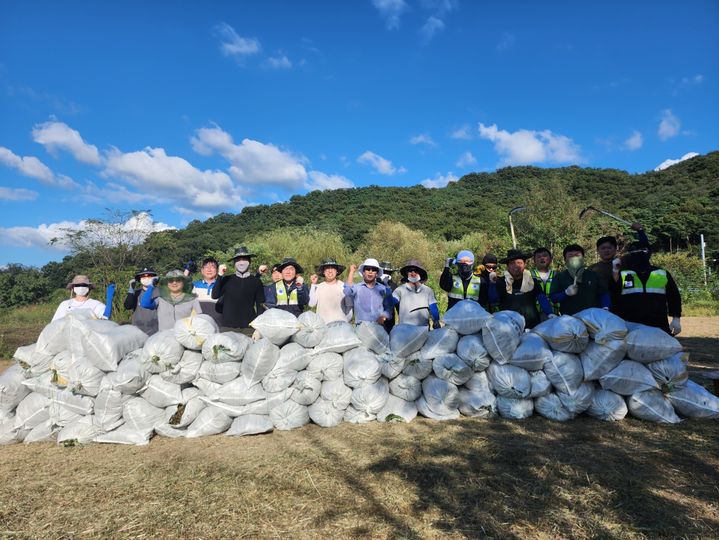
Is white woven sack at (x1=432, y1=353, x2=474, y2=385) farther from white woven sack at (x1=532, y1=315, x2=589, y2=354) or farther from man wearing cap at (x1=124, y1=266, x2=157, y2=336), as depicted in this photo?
man wearing cap at (x1=124, y1=266, x2=157, y2=336)

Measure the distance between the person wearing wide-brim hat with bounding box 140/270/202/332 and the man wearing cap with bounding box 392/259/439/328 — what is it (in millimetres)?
2419

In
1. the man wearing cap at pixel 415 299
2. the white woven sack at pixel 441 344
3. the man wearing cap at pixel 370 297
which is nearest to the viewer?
the white woven sack at pixel 441 344

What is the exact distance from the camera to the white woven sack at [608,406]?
3.95 m

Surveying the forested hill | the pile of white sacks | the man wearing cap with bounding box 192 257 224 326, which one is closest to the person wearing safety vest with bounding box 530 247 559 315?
the pile of white sacks

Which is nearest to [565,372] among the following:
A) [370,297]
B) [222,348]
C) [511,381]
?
[511,381]

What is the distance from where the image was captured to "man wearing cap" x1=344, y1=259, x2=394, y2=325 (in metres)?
5.10

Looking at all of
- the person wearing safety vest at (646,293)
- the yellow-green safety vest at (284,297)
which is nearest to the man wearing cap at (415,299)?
the yellow-green safety vest at (284,297)

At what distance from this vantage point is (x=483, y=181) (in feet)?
204

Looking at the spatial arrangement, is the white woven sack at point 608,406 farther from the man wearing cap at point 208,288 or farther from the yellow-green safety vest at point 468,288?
the man wearing cap at point 208,288

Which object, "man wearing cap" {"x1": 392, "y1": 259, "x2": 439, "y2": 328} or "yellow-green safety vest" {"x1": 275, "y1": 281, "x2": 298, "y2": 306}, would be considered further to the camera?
"yellow-green safety vest" {"x1": 275, "y1": 281, "x2": 298, "y2": 306}

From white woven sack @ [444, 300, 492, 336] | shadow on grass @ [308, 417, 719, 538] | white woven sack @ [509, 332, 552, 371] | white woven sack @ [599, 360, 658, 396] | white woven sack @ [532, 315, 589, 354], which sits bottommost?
shadow on grass @ [308, 417, 719, 538]

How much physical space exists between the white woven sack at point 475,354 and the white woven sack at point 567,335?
0.60 m

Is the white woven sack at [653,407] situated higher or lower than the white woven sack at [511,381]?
lower

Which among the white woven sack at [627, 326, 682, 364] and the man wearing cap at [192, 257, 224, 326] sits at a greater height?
the man wearing cap at [192, 257, 224, 326]
